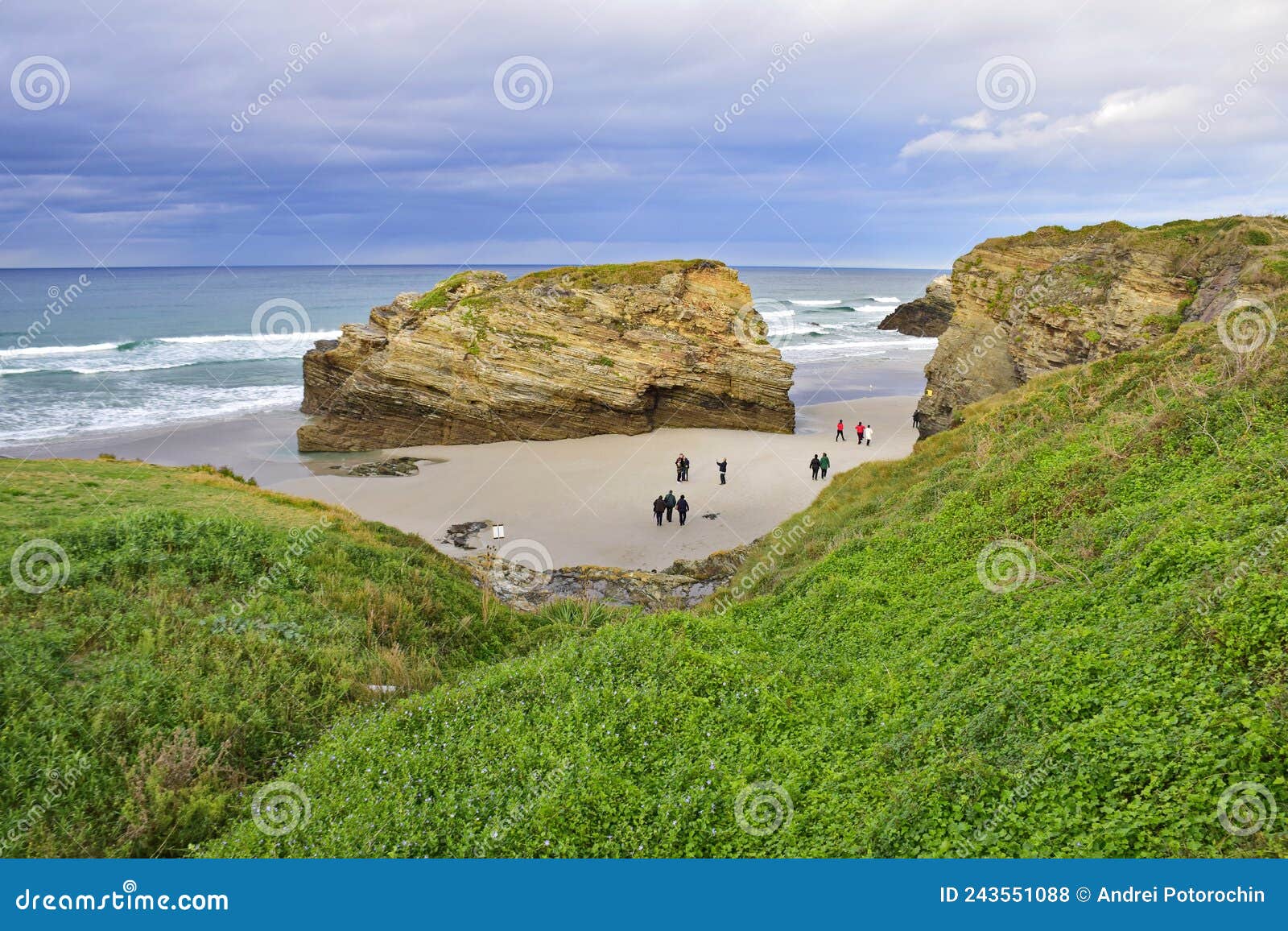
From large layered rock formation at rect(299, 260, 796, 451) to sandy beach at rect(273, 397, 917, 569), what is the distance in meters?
1.24

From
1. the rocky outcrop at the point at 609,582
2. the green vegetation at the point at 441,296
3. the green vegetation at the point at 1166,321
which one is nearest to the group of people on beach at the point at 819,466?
the rocky outcrop at the point at 609,582

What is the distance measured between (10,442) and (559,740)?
38400mm

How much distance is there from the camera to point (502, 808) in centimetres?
676

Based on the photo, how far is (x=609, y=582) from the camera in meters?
19.3

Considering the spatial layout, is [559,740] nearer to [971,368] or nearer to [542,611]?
[542,611]

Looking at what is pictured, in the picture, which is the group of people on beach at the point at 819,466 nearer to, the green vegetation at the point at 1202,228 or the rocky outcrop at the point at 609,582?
the rocky outcrop at the point at 609,582

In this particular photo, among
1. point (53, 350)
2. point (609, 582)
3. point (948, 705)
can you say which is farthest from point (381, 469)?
point (53, 350)

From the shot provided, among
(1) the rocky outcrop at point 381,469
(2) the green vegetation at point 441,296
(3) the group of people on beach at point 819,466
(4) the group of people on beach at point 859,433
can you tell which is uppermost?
(2) the green vegetation at point 441,296

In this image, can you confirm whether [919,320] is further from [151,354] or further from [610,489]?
[151,354]

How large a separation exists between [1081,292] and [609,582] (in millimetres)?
21723

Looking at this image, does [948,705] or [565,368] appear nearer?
[948,705]

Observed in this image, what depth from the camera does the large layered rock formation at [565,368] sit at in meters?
35.8

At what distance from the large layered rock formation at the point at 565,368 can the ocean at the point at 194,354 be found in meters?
10.3

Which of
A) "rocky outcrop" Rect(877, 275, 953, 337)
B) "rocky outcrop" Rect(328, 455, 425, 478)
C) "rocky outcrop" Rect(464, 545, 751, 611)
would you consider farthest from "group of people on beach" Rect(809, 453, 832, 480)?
"rocky outcrop" Rect(877, 275, 953, 337)
